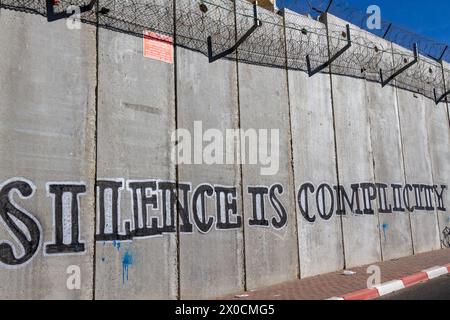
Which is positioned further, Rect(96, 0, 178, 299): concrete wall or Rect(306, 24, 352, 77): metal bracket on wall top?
Rect(306, 24, 352, 77): metal bracket on wall top

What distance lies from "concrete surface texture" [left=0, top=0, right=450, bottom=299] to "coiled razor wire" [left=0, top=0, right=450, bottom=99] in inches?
1.8

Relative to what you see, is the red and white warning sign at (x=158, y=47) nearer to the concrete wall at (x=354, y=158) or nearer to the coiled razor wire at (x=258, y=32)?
the coiled razor wire at (x=258, y=32)

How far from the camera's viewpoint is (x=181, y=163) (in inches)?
292

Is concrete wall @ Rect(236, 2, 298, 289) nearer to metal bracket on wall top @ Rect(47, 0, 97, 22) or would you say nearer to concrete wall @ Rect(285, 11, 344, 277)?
concrete wall @ Rect(285, 11, 344, 277)

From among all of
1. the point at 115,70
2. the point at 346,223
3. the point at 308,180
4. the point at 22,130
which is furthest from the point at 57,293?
the point at 346,223

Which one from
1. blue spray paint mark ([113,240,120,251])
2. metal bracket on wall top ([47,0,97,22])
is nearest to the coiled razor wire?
metal bracket on wall top ([47,0,97,22])

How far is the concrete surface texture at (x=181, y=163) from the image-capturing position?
19.3 feet

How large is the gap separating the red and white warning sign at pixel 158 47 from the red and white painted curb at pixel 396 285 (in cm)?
446

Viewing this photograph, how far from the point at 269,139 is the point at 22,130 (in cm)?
444

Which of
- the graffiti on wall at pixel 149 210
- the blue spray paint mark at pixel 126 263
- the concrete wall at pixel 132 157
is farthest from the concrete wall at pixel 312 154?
the blue spray paint mark at pixel 126 263

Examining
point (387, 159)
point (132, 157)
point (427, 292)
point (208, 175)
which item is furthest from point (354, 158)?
point (132, 157)

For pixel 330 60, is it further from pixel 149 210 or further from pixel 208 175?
pixel 149 210

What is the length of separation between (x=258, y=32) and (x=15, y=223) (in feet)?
18.7

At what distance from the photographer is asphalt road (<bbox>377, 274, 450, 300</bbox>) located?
7344 millimetres
